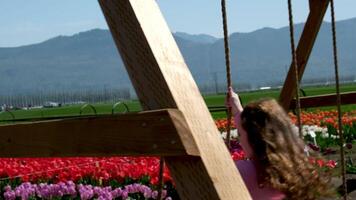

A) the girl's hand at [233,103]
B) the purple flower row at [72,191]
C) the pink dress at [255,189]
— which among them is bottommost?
the purple flower row at [72,191]

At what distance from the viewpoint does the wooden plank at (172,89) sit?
1.57m

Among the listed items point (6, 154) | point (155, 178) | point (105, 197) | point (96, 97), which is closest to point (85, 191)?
point (105, 197)

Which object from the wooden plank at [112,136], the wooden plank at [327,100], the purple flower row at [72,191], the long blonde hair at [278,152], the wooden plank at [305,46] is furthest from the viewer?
the purple flower row at [72,191]

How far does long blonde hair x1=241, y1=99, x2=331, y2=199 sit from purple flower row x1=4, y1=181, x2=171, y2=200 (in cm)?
411

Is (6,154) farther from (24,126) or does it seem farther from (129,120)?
(129,120)

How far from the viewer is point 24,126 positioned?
70.5 inches

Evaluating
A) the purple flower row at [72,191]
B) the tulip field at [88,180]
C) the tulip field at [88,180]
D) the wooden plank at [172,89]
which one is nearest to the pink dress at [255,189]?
the wooden plank at [172,89]

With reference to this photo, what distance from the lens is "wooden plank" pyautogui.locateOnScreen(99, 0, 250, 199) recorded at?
5.16 feet

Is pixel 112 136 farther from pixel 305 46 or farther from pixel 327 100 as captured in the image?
pixel 327 100

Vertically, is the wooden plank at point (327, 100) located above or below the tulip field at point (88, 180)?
above

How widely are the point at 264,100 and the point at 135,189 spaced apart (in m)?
4.31

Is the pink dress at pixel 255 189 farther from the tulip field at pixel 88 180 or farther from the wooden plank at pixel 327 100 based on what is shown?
the wooden plank at pixel 327 100

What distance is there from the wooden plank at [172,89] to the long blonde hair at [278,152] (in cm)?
78

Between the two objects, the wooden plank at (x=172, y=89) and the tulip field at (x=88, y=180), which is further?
the tulip field at (x=88, y=180)
